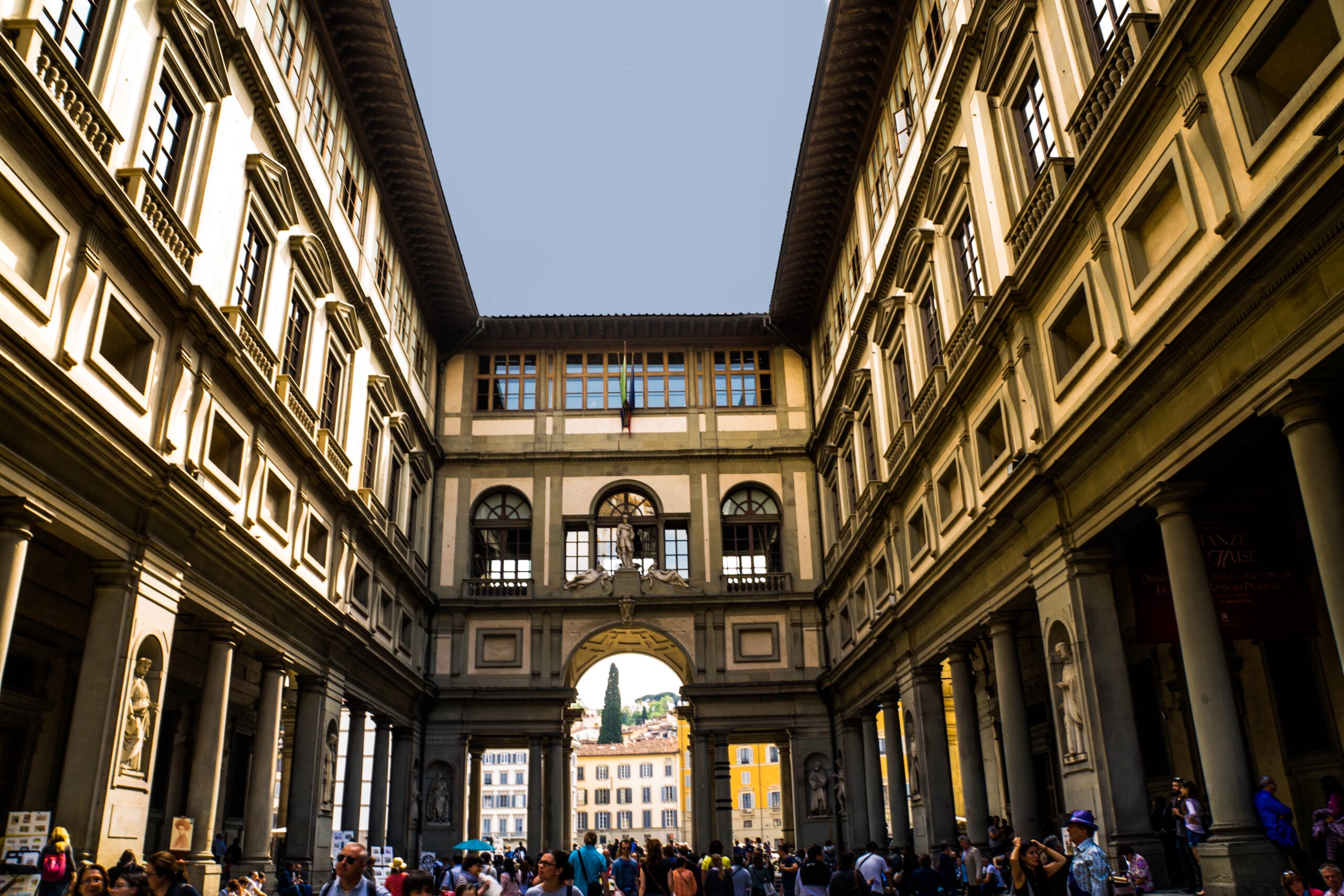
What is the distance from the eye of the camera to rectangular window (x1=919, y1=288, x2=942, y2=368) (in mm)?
→ 23344

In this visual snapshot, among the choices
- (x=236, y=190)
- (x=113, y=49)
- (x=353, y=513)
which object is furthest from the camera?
(x=353, y=513)

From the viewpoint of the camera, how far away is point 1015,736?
18.8 meters

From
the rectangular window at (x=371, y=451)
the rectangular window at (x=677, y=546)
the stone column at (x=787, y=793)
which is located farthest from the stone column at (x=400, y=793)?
the stone column at (x=787, y=793)

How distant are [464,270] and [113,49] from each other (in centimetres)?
2157

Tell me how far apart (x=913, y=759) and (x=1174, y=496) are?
14.6m

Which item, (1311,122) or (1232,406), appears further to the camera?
(1232,406)

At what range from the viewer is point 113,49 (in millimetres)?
15227

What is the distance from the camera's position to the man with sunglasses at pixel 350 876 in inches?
285

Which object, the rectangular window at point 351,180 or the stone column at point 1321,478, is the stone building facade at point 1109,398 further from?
the rectangular window at point 351,180

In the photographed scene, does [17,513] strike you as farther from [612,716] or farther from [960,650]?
[612,716]

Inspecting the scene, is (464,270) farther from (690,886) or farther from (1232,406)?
(1232,406)

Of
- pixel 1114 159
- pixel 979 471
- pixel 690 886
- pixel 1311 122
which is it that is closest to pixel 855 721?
pixel 979 471

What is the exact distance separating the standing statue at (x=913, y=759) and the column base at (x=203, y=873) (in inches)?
606

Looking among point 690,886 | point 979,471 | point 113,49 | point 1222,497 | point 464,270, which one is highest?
point 464,270
